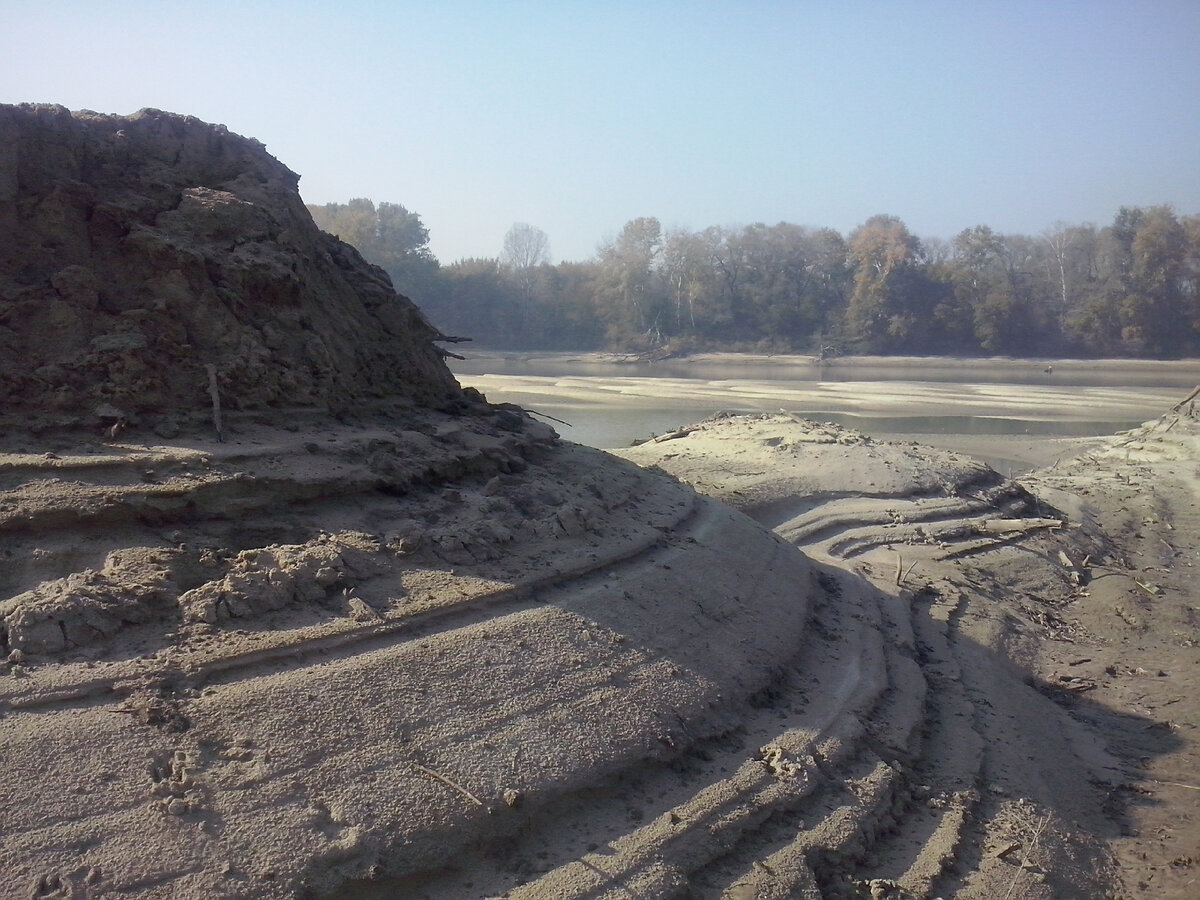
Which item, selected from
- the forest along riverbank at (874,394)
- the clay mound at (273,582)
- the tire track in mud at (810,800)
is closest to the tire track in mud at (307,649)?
the clay mound at (273,582)

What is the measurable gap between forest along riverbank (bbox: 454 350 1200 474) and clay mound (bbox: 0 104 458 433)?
10.9m

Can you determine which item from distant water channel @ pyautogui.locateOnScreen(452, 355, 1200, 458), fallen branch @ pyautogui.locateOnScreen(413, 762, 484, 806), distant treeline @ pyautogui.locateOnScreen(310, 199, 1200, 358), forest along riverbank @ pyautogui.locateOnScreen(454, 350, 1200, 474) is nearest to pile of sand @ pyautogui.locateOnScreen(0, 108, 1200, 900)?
fallen branch @ pyautogui.locateOnScreen(413, 762, 484, 806)

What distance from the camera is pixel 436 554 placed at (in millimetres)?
4922

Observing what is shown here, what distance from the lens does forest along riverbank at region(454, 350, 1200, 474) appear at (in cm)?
2244

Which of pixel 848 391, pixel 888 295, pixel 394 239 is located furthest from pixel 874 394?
pixel 394 239

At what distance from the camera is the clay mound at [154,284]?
4730 millimetres

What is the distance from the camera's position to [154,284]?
5102 mm

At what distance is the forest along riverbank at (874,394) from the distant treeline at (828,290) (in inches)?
117

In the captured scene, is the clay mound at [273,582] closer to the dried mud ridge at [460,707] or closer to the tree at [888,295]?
the dried mud ridge at [460,707]

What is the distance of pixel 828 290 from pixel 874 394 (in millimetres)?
23862

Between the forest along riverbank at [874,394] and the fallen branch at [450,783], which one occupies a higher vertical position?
the fallen branch at [450,783]

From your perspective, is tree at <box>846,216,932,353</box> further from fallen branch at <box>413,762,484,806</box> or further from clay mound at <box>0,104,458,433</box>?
fallen branch at <box>413,762,484,806</box>

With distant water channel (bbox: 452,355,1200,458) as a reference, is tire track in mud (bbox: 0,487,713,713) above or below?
above

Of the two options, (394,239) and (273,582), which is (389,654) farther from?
(394,239)
